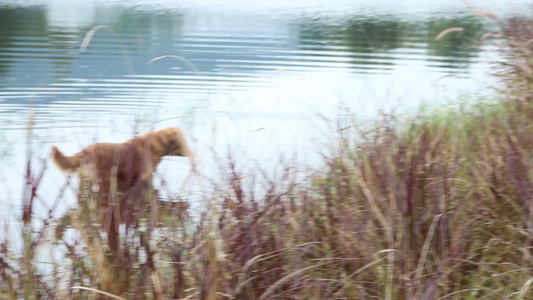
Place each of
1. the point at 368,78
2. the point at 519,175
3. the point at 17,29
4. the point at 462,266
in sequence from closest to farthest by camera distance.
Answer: the point at 462,266, the point at 519,175, the point at 368,78, the point at 17,29

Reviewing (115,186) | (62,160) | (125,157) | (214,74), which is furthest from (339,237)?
(214,74)

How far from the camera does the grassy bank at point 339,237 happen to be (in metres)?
2.02

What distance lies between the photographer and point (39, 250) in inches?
78.3

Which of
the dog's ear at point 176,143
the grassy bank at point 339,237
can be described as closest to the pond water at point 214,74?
the dog's ear at point 176,143

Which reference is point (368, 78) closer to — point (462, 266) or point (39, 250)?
point (462, 266)

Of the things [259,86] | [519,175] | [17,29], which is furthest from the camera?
[17,29]

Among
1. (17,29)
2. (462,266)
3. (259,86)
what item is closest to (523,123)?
(462,266)

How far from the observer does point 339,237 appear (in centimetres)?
232

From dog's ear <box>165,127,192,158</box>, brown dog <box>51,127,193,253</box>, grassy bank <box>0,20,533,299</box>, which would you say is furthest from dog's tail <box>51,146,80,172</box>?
grassy bank <box>0,20,533,299</box>

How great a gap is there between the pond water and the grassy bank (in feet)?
0.72

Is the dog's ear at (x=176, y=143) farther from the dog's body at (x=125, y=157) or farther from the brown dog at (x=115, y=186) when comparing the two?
the brown dog at (x=115, y=186)

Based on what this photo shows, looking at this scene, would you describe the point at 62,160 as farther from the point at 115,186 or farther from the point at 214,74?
the point at 214,74

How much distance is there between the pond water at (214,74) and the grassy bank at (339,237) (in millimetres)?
221

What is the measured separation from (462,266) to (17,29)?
7.88 m
